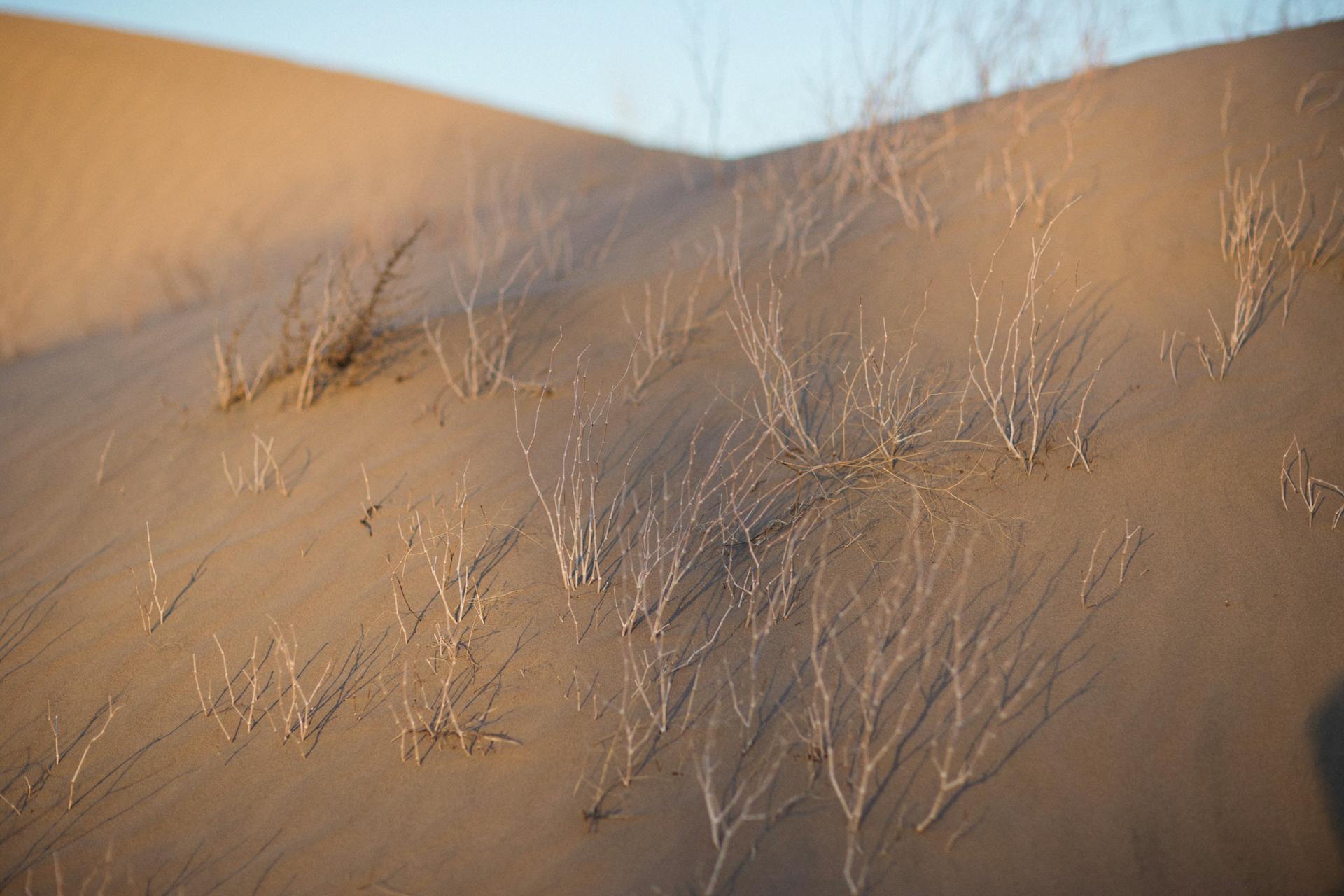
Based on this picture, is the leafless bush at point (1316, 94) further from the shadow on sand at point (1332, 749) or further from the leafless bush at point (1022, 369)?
the shadow on sand at point (1332, 749)

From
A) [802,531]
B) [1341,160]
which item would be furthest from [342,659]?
[1341,160]

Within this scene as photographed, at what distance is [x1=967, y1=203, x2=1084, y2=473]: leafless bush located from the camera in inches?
106

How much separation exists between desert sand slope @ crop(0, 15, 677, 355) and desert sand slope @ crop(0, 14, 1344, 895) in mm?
4387

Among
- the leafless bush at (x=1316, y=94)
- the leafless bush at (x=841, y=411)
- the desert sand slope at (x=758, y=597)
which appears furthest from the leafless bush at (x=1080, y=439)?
the leafless bush at (x=1316, y=94)

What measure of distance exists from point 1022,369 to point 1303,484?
93cm

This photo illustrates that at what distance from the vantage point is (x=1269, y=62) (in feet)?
15.8

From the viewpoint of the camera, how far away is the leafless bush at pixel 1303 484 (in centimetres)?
238

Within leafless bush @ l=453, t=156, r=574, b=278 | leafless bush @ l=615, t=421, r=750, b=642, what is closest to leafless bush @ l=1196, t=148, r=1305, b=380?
leafless bush @ l=615, t=421, r=750, b=642

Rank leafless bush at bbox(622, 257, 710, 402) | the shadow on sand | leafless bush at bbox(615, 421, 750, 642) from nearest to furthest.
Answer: the shadow on sand, leafless bush at bbox(615, 421, 750, 642), leafless bush at bbox(622, 257, 710, 402)

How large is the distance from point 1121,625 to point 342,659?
2119mm

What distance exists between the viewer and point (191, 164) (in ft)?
34.2

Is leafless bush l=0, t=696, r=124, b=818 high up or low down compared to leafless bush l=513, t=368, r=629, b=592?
down

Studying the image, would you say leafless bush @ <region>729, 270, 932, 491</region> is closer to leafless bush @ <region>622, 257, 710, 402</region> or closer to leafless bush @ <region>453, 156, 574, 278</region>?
leafless bush @ <region>622, 257, 710, 402</region>

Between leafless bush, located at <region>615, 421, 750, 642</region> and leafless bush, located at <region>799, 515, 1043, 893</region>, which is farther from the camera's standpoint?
leafless bush, located at <region>615, 421, 750, 642</region>
